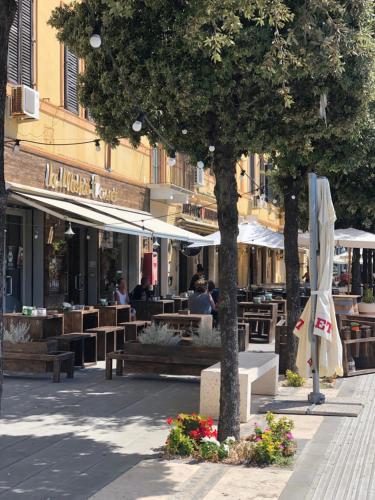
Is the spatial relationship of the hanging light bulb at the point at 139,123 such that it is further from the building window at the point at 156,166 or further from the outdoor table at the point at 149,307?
the building window at the point at 156,166

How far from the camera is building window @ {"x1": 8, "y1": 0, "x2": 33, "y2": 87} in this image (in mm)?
13258

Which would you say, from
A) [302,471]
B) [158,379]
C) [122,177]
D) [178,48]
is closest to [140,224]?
[122,177]

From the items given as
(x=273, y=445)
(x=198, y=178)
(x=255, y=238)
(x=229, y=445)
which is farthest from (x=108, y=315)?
(x=198, y=178)

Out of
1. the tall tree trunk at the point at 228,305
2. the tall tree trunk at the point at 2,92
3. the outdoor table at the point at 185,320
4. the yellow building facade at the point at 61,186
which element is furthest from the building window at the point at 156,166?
the tall tree trunk at the point at 2,92

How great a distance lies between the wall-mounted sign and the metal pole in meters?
7.26

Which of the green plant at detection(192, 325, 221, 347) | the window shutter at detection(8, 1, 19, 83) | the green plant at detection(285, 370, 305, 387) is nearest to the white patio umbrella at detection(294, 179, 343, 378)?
the green plant at detection(285, 370, 305, 387)

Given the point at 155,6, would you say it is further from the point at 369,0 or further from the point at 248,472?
the point at 248,472

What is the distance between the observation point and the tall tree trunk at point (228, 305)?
6.46m

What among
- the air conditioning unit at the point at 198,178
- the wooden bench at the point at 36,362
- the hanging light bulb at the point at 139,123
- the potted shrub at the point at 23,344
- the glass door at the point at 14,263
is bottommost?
the wooden bench at the point at 36,362

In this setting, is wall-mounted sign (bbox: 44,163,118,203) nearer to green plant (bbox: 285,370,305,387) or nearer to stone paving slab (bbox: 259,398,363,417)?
green plant (bbox: 285,370,305,387)

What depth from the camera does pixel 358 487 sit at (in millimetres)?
5559

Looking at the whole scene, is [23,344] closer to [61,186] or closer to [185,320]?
[185,320]

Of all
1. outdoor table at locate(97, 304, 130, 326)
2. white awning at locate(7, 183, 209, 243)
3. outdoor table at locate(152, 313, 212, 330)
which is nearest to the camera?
outdoor table at locate(152, 313, 212, 330)

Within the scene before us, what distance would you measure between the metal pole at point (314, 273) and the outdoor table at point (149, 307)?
7316 millimetres
